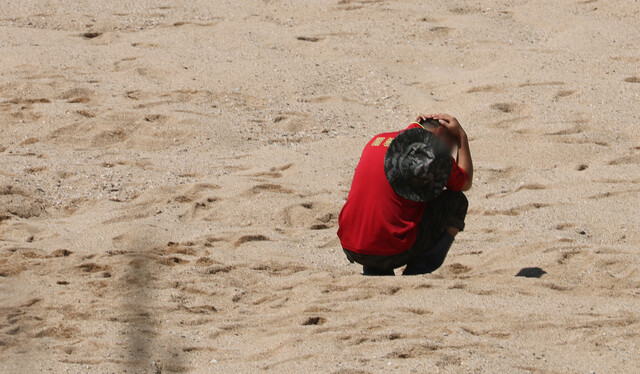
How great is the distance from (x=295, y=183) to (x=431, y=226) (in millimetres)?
1591

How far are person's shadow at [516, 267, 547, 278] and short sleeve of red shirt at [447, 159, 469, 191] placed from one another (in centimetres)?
54

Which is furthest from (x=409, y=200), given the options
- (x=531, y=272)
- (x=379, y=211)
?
(x=531, y=272)

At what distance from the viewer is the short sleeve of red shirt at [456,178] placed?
160 inches

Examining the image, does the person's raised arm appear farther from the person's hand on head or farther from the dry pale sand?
the dry pale sand

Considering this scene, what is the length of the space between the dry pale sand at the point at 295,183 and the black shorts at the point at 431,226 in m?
0.13

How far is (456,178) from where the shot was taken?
13.5 feet

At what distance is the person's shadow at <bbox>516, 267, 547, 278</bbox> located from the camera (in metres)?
4.32

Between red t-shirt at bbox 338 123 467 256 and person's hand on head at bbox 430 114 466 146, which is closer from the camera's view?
red t-shirt at bbox 338 123 467 256

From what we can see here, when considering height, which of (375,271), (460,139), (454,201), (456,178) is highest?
(460,139)

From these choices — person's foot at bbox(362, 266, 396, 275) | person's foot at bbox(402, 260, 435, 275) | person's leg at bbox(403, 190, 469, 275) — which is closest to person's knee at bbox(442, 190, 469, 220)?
person's leg at bbox(403, 190, 469, 275)

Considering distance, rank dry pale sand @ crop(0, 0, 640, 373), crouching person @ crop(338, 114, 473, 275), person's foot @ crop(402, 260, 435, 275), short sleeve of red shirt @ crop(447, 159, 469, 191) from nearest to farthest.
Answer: dry pale sand @ crop(0, 0, 640, 373)
crouching person @ crop(338, 114, 473, 275)
short sleeve of red shirt @ crop(447, 159, 469, 191)
person's foot @ crop(402, 260, 435, 275)

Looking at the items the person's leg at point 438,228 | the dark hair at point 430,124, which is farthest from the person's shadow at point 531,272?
the dark hair at point 430,124

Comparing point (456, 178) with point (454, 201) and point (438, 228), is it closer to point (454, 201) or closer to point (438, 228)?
point (454, 201)

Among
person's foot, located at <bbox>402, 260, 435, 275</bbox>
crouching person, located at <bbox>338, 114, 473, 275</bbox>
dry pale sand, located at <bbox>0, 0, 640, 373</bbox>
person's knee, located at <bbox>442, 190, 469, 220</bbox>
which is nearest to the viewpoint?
dry pale sand, located at <bbox>0, 0, 640, 373</bbox>
